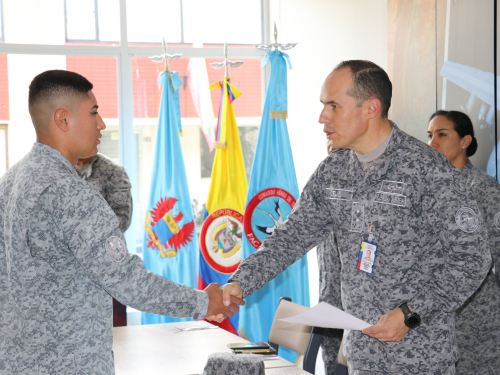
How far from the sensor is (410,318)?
1.65 m

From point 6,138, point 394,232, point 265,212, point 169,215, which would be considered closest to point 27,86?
point 6,138

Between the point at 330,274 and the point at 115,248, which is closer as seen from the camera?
the point at 115,248

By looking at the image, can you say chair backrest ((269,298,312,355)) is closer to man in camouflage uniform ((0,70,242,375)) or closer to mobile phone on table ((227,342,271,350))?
mobile phone on table ((227,342,271,350))

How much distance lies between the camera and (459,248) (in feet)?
5.26

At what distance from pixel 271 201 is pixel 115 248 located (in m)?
2.78

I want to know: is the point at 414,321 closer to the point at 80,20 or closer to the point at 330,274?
the point at 330,274

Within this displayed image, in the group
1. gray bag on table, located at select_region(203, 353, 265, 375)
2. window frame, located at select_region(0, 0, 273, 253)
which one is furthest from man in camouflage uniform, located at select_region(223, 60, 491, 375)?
window frame, located at select_region(0, 0, 273, 253)

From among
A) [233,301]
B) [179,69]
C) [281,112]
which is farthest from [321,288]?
[179,69]

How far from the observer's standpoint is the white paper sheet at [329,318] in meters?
1.59

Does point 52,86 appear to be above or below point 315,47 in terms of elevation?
below

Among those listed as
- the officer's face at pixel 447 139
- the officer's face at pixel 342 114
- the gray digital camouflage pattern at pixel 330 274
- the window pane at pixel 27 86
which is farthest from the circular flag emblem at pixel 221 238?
the officer's face at pixel 342 114

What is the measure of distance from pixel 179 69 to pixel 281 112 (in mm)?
1377

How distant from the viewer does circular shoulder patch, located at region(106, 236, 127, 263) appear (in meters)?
1.53

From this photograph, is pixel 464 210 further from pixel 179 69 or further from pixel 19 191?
pixel 179 69
